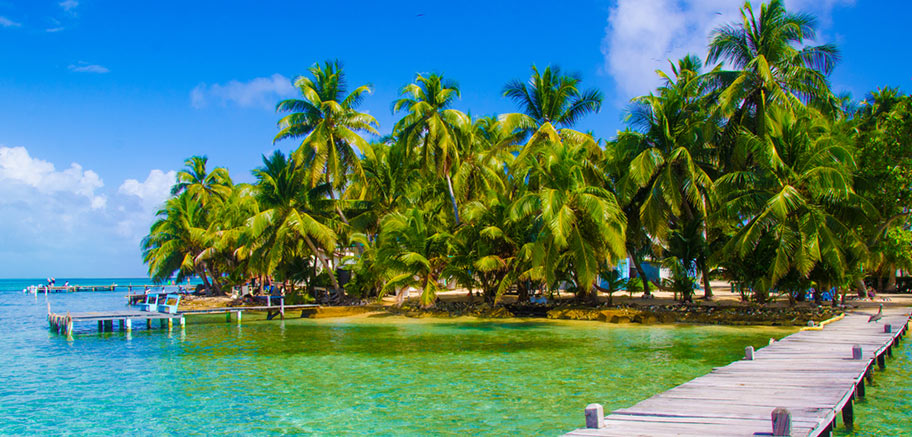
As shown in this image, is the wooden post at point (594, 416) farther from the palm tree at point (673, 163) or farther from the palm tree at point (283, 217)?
the palm tree at point (283, 217)

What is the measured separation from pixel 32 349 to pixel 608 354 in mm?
15948

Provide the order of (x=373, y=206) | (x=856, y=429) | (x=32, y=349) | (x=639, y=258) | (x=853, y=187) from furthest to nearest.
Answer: (x=373, y=206) → (x=639, y=258) → (x=853, y=187) → (x=32, y=349) → (x=856, y=429)

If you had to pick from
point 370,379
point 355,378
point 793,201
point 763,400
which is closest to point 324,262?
point 355,378

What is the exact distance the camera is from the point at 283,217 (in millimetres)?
27391

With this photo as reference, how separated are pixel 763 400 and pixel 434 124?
798 inches

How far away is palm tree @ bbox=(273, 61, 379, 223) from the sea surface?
986 cm

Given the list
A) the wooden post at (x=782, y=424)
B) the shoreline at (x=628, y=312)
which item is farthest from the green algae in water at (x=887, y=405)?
the shoreline at (x=628, y=312)

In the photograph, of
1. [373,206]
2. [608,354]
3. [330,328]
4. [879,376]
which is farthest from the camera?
[373,206]

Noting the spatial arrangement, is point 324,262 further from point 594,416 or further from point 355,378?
point 594,416

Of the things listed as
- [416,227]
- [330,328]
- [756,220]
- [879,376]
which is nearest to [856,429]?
[879,376]

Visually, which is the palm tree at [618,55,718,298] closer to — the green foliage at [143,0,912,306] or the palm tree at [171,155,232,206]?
the green foliage at [143,0,912,306]

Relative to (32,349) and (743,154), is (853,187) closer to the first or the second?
(743,154)

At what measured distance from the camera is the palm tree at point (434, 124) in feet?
85.1

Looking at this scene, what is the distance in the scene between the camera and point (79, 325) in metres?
25.1
